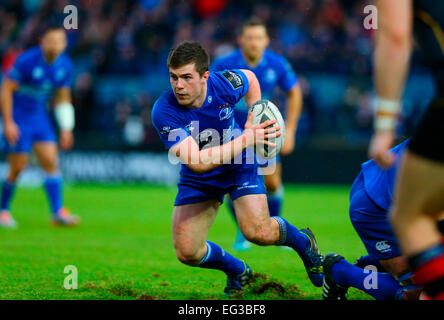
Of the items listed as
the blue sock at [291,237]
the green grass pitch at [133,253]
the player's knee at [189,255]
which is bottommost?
the green grass pitch at [133,253]

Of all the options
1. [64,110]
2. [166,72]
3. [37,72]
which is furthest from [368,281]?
[166,72]

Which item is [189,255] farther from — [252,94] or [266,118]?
[252,94]

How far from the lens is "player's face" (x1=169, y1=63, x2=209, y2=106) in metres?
4.41

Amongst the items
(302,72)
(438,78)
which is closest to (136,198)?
(302,72)

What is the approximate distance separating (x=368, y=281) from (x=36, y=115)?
6.13 m

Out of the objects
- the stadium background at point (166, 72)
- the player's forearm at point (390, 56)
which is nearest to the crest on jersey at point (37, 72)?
the stadium background at point (166, 72)

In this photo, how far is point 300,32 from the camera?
15961mm

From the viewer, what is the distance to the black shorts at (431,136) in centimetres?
266

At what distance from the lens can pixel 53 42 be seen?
27.5ft

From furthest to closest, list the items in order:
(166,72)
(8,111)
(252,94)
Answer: (166,72), (8,111), (252,94)

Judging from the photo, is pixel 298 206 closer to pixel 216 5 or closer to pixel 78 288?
pixel 78 288

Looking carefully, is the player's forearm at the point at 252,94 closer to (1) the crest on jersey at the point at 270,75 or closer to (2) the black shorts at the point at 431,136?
(1) the crest on jersey at the point at 270,75

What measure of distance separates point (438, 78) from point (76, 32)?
51.5 feet

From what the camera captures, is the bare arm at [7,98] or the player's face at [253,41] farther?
the bare arm at [7,98]
